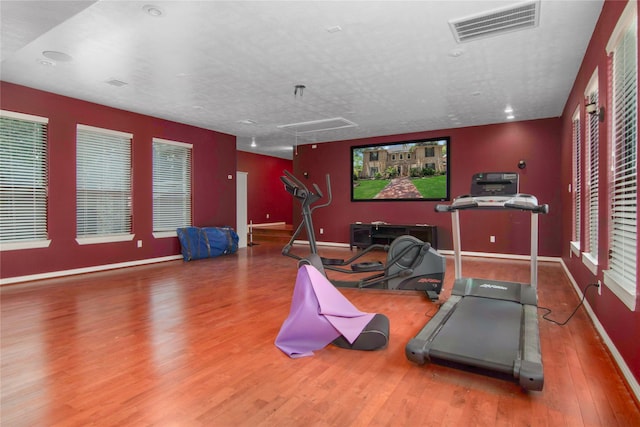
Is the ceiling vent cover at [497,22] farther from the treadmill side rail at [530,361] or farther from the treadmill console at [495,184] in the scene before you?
the treadmill side rail at [530,361]

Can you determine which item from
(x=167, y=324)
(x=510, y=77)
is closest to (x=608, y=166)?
(x=510, y=77)

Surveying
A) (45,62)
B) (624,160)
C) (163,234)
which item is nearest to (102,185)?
(163,234)

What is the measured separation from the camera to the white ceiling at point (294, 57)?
117 inches

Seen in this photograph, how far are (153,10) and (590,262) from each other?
178 inches

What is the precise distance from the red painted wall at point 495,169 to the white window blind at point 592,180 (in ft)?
10.4

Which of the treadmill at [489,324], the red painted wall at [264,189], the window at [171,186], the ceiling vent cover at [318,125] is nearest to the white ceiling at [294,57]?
the ceiling vent cover at [318,125]

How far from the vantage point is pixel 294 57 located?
3902mm

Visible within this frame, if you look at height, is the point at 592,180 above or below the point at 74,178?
below

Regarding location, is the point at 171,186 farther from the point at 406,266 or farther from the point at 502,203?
the point at 502,203

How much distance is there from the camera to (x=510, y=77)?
455 centimetres

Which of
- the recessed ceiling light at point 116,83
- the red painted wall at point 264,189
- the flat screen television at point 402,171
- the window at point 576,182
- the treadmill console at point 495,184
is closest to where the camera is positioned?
the treadmill console at point 495,184

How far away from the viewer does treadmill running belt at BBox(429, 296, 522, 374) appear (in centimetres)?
209

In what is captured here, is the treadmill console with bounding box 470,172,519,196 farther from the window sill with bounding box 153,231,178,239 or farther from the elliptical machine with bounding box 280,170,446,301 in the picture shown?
the window sill with bounding box 153,231,178,239

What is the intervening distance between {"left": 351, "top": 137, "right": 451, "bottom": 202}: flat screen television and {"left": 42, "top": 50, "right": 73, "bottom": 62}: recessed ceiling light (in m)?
6.07
